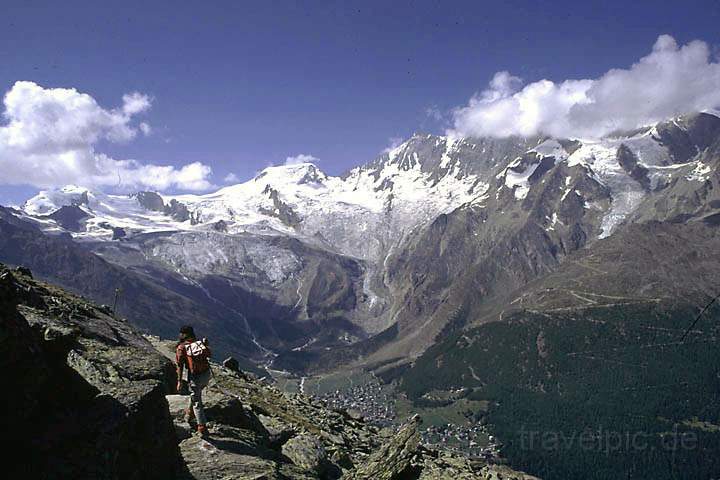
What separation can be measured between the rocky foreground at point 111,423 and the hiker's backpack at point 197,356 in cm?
155

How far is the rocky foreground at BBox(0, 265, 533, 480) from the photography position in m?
11.4

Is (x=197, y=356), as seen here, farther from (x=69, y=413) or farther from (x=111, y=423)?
(x=69, y=413)

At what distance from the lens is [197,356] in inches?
722

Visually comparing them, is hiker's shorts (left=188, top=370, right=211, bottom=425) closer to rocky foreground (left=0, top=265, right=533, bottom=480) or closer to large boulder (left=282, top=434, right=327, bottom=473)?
rocky foreground (left=0, top=265, right=533, bottom=480)

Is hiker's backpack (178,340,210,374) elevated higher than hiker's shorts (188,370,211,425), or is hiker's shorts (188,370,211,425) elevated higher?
hiker's backpack (178,340,210,374)

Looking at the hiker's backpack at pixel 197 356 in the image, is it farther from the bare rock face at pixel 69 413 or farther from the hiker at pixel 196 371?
the bare rock face at pixel 69 413

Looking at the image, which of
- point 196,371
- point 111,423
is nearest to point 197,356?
point 196,371

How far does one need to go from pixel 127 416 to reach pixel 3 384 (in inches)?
130

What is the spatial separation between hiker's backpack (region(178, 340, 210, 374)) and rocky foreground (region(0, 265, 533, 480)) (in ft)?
5.10

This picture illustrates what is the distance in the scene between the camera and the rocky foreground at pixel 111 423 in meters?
11.4

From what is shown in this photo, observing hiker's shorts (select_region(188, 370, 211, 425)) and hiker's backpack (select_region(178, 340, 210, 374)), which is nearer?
hiker's shorts (select_region(188, 370, 211, 425))

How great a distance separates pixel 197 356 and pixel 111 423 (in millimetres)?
5334

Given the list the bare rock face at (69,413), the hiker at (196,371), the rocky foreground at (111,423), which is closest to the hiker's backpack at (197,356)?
the hiker at (196,371)

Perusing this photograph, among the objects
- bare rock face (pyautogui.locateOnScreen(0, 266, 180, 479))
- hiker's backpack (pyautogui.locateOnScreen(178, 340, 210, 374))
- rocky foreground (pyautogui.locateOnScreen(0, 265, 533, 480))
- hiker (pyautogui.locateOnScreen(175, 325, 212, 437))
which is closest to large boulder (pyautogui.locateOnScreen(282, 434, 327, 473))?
Result: rocky foreground (pyautogui.locateOnScreen(0, 265, 533, 480))
